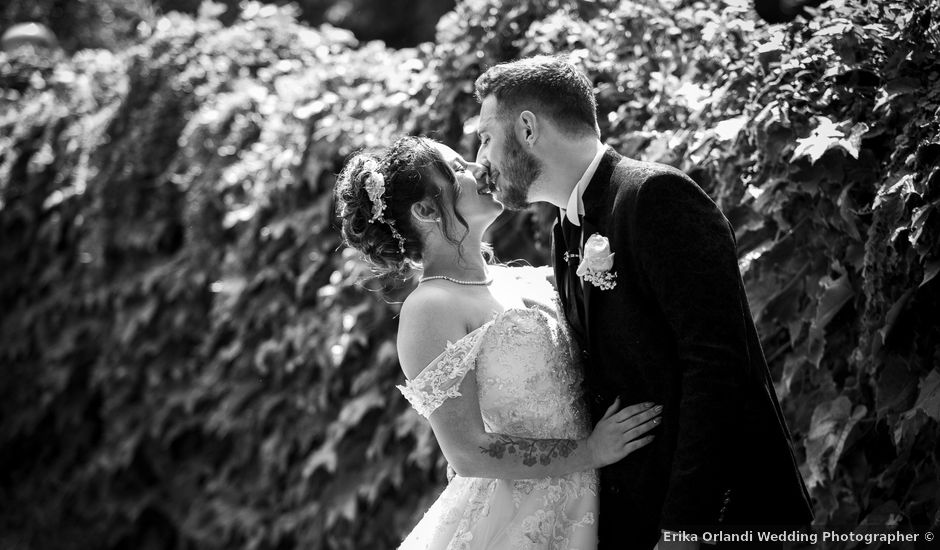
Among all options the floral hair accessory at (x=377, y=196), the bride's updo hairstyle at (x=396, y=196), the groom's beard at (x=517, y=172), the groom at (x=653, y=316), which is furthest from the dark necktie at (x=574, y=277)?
the floral hair accessory at (x=377, y=196)

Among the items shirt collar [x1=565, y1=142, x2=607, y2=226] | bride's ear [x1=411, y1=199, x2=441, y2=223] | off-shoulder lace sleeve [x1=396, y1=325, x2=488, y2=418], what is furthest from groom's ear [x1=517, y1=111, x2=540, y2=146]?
off-shoulder lace sleeve [x1=396, y1=325, x2=488, y2=418]

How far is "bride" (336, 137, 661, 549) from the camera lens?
8.50 ft

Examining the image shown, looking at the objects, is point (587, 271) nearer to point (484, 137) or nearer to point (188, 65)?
point (484, 137)

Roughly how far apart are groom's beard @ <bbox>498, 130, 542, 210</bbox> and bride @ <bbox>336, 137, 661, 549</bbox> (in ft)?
0.43

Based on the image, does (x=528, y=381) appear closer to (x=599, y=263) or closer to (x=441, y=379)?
(x=441, y=379)

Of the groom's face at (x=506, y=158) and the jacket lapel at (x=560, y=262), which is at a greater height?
the groom's face at (x=506, y=158)

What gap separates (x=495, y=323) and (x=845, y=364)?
1.03 meters

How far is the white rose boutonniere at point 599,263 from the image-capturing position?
92.4 inches

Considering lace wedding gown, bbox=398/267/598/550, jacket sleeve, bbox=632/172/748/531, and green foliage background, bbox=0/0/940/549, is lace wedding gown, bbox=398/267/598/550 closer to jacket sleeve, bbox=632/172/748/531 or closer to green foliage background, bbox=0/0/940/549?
jacket sleeve, bbox=632/172/748/531

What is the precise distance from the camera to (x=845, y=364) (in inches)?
109

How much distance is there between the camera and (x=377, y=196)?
111 inches

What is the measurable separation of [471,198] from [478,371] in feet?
1.75

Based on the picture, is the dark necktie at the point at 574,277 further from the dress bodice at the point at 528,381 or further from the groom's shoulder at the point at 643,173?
the groom's shoulder at the point at 643,173

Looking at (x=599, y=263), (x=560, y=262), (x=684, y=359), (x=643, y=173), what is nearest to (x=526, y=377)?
(x=560, y=262)
